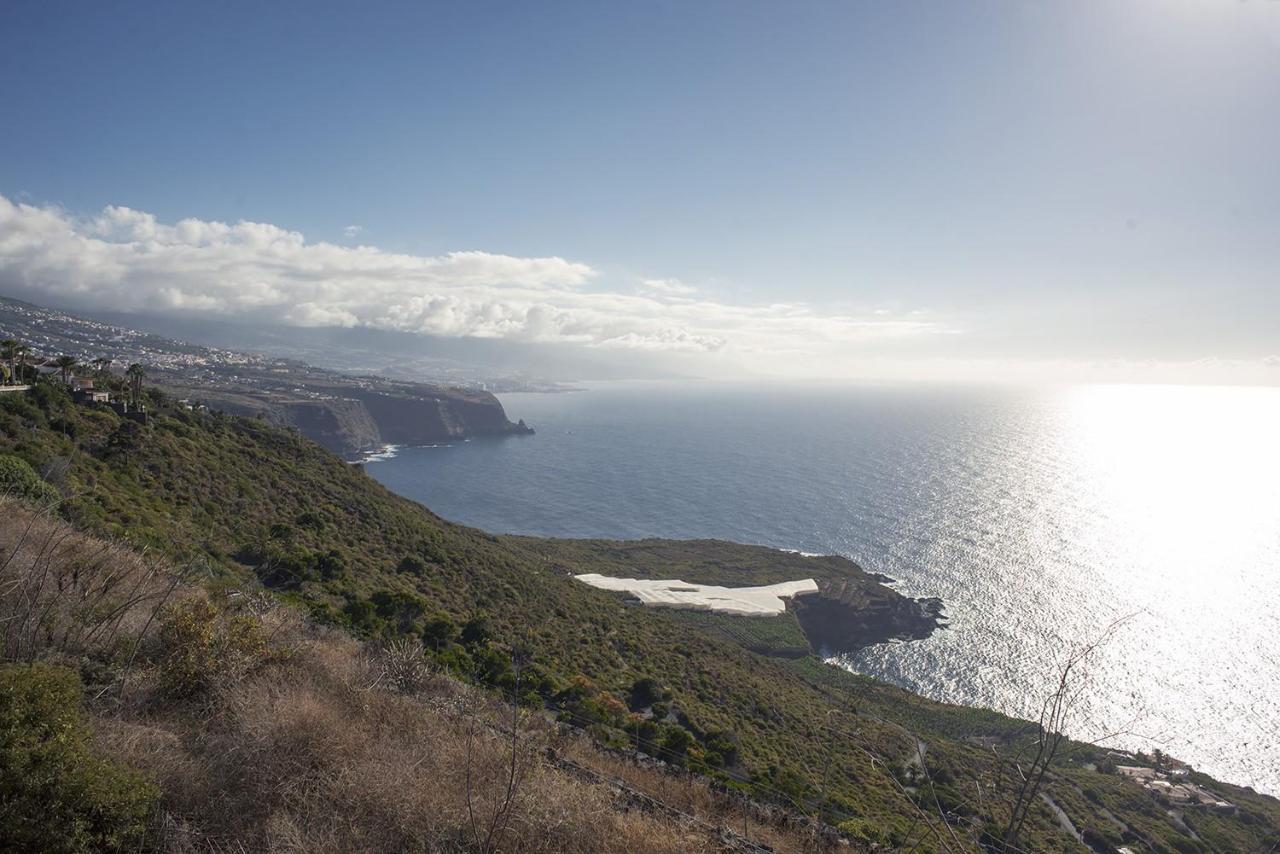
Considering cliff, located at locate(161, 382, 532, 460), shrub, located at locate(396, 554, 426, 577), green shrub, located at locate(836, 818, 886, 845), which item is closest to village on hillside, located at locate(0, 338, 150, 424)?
shrub, located at locate(396, 554, 426, 577)

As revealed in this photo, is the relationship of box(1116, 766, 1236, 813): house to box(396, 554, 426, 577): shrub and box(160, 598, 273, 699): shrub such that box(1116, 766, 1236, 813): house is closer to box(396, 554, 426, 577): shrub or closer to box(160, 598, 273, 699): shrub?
box(396, 554, 426, 577): shrub

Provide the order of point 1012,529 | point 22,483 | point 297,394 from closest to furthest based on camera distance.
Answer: point 22,483 → point 1012,529 → point 297,394

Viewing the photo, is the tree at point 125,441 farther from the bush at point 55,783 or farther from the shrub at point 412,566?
the bush at point 55,783

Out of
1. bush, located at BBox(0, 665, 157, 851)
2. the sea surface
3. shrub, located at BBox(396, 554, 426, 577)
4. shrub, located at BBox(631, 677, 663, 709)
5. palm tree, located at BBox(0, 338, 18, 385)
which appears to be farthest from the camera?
the sea surface

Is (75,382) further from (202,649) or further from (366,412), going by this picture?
(366,412)

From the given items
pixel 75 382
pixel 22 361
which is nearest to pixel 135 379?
pixel 75 382

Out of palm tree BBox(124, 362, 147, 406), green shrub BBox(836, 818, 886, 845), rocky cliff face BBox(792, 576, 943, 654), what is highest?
palm tree BBox(124, 362, 147, 406)
